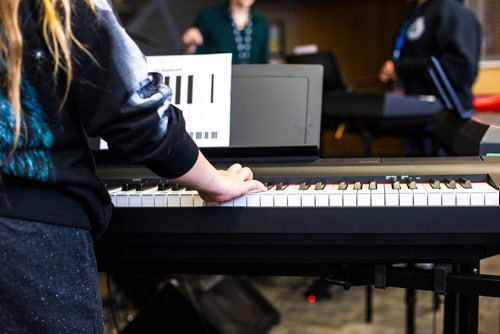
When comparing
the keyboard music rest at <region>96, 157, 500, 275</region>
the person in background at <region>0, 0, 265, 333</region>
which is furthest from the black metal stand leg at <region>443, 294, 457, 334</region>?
the person in background at <region>0, 0, 265, 333</region>

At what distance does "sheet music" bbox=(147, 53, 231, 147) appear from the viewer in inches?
62.4

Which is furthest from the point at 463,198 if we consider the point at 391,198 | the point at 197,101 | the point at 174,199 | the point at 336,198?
the point at 197,101

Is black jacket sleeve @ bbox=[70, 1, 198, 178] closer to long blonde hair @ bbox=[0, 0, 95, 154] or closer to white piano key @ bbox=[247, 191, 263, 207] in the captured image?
long blonde hair @ bbox=[0, 0, 95, 154]

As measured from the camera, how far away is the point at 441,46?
10.8 feet

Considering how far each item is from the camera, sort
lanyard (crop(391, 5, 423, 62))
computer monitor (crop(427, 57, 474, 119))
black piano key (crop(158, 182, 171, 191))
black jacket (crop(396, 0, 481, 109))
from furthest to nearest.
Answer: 1. lanyard (crop(391, 5, 423, 62))
2. black jacket (crop(396, 0, 481, 109))
3. computer monitor (crop(427, 57, 474, 119))
4. black piano key (crop(158, 182, 171, 191))

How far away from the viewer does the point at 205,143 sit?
1582mm

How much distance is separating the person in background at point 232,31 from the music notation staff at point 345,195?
2143 mm

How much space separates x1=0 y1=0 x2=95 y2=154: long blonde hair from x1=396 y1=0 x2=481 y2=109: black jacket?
2430 millimetres

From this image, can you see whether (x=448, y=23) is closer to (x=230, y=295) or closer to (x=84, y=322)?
(x=230, y=295)

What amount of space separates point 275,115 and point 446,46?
1921mm

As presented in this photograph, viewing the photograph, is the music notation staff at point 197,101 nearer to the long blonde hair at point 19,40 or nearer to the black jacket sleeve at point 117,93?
the black jacket sleeve at point 117,93

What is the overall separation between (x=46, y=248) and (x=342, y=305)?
2.25m

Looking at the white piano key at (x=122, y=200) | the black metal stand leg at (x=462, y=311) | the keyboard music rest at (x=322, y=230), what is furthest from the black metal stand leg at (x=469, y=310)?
the white piano key at (x=122, y=200)

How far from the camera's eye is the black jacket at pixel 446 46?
3199 mm
